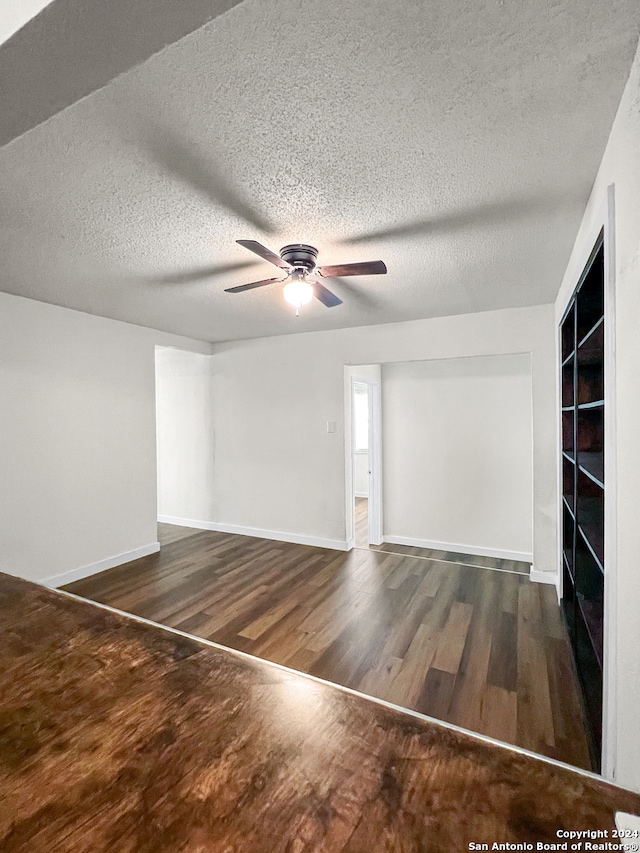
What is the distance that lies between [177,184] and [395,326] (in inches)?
111

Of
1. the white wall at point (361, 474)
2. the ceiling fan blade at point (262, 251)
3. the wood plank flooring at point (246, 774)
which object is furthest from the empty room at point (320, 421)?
the white wall at point (361, 474)

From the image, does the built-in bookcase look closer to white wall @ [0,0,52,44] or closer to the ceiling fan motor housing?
the ceiling fan motor housing

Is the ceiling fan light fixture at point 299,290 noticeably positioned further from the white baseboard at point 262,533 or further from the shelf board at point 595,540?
the white baseboard at point 262,533

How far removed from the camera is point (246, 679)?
697mm

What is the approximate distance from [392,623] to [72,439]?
3.14m

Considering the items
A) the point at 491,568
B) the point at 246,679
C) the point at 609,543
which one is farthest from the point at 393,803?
the point at 491,568

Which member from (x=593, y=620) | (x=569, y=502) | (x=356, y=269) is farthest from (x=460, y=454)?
(x=356, y=269)

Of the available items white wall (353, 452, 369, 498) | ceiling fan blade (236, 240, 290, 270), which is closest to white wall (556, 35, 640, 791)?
ceiling fan blade (236, 240, 290, 270)

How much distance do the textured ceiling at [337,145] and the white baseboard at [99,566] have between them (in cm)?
248

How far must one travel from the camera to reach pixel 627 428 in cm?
114

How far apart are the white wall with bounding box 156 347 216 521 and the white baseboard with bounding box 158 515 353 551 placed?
0.06m

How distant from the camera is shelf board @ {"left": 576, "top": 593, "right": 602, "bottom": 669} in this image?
1688 millimetres

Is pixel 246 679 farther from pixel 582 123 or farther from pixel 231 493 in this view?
pixel 231 493

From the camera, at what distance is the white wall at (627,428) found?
1064 mm
